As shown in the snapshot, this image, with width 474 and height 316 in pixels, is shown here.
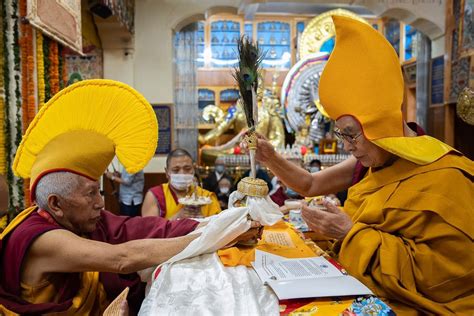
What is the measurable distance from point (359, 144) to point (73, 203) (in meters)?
1.13

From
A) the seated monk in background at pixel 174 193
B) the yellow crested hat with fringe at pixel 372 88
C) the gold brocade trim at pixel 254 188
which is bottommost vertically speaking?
the seated monk in background at pixel 174 193

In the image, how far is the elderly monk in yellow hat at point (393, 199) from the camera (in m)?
1.39

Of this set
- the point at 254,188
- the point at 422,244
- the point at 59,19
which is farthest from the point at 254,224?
Result: the point at 59,19

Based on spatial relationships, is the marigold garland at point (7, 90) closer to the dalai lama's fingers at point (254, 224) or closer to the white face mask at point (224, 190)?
the dalai lama's fingers at point (254, 224)

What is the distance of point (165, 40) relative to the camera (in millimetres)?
6727

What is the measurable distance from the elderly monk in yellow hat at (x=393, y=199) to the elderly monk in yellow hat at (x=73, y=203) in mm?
661

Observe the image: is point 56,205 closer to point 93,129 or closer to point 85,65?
point 93,129

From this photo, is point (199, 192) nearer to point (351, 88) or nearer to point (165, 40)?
point (351, 88)

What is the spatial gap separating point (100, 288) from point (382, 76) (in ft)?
4.66

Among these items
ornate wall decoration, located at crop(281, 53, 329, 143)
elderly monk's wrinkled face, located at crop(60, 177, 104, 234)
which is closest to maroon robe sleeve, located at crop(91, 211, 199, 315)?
elderly monk's wrinkled face, located at crop(60, 177, 104, 234)

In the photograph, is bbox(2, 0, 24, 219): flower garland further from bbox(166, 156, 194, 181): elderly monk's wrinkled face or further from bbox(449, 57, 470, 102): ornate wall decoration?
bbox(449, 57, 470, 102): ornate wall decoration

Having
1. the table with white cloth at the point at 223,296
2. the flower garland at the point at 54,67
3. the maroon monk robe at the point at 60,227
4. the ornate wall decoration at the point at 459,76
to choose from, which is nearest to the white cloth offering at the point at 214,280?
the table with white cloth at the point at 223,296

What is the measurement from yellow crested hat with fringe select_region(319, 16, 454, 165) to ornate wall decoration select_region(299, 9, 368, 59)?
691 centimetres

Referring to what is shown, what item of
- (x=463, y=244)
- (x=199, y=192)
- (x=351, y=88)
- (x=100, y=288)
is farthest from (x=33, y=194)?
(x=199, y=192)
